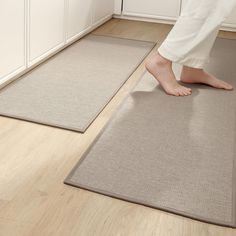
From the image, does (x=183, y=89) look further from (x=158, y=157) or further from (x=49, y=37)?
(x=49, y=37)

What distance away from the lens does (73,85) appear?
6.64ft

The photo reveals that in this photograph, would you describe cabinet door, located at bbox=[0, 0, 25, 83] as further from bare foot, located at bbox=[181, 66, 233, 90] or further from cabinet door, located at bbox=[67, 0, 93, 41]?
bare foot, located at bbox=[181, 66, 233, 90]

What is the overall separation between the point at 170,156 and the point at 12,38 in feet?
3.06

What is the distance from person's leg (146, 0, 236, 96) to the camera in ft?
5.91

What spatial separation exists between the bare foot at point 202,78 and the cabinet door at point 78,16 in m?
0.86

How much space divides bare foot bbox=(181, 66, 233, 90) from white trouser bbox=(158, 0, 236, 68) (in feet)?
0.51

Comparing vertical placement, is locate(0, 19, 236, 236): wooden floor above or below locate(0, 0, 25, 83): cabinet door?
below

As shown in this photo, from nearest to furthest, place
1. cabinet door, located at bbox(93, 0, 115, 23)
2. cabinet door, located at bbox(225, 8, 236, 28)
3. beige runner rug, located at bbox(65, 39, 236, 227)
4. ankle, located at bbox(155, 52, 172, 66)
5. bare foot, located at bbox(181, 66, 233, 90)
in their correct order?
beige runner rug, located at bbox(65, 39, 236, 227), ankle, located at bbox(155, 52, 172, 66), bare foot, located at bbox(181, 66, 233, 90), cabinet door, located at bbox(93, 0, 115, 23), cabinet door, located at bbox(225, 8, 236, 28)

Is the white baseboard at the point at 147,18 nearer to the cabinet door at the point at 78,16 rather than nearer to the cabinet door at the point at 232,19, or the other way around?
the cabinet door at the point at 232,19

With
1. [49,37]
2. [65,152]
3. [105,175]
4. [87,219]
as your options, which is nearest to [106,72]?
[49,37]

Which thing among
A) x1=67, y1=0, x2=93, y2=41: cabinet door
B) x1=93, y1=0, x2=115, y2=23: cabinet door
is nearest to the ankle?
x1=67, y1=0, x2=93, y2=41: cabinet door

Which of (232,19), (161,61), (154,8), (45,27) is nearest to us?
(161,61)

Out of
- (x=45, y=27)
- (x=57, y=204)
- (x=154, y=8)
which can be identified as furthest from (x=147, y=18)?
(x=57, y=204)

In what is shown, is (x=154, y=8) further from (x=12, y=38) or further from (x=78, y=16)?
(x=12, y=38)
